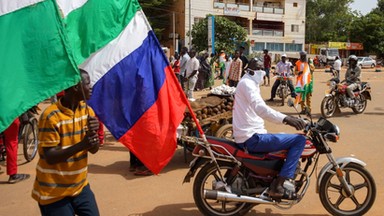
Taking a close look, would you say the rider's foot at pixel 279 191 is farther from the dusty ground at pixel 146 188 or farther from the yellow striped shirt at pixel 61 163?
the yellow striped shirt at pixel 61 163

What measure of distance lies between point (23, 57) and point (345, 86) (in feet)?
32.5

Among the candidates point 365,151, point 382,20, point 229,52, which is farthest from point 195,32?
point 382,20

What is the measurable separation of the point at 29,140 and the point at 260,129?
469 cm

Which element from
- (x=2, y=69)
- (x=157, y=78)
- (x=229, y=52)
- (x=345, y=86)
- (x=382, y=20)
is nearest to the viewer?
(x=2, y=69)

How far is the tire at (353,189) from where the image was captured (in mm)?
4219

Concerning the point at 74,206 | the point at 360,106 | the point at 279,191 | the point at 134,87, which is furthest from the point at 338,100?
the point at 74,206

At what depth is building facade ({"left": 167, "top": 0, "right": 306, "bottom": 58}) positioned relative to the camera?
45.6 m

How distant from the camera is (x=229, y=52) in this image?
29.5 m

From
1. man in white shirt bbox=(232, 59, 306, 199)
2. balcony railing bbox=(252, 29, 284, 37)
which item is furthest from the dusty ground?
balcony railing bbox=(252, 29, 284, 37)

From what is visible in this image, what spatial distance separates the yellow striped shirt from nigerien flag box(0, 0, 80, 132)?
0.75 ft

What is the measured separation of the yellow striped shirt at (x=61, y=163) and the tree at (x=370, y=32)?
56.3 metres

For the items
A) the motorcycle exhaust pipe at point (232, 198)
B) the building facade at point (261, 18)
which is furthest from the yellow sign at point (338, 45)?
the motorcycle exhaust pipe at point (232, 198)

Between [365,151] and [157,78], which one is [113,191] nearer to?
[157,78]

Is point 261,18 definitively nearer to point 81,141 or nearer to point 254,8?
point 254,8
